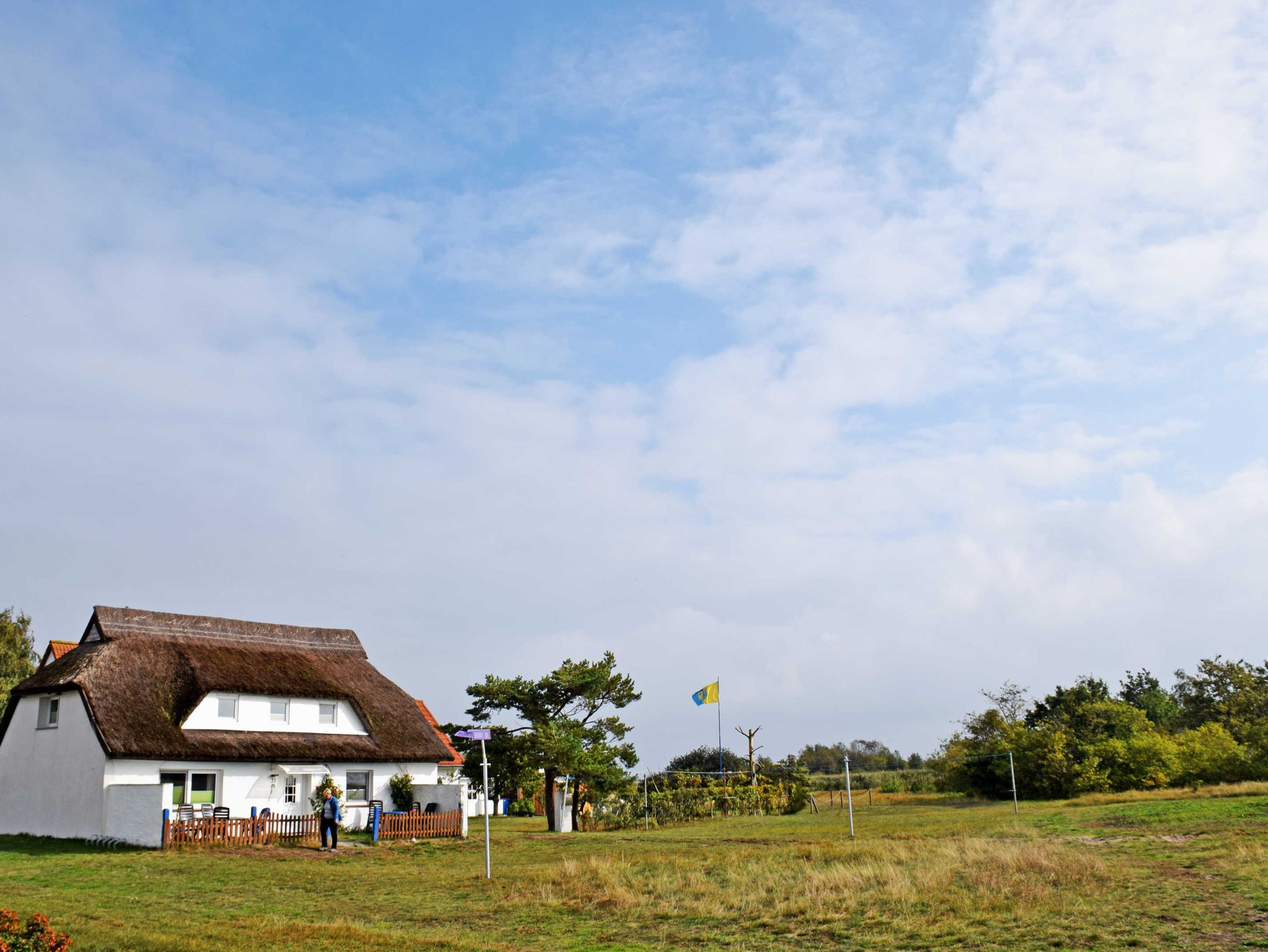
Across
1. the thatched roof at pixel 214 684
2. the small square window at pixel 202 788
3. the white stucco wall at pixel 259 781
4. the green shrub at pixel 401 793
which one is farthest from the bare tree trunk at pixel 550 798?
the small square window at pixel 202 788

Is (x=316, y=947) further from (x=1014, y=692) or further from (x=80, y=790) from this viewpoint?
(x=1014, y=692)

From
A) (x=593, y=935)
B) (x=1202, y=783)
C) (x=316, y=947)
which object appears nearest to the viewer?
(x=316, y=947)

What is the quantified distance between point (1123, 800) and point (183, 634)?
37411 mm

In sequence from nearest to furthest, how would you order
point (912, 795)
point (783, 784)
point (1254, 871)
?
point (1254, 871)
point (783, 784)
point (912, 795)

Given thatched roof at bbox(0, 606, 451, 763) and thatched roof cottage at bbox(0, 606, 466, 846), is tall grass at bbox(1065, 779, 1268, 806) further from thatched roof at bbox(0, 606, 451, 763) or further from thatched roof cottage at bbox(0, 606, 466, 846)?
thatched roof at bbox(0, 606, 451, 763)

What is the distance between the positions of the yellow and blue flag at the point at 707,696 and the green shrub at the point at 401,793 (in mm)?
24288

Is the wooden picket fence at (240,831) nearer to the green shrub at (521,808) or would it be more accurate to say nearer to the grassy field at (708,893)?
the grassy field at (708,893)

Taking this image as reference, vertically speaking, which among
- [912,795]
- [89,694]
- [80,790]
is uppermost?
[89,694]

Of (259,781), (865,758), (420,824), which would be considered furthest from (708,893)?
(865,758)

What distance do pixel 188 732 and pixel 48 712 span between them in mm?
5231

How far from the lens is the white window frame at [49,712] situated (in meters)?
33.8

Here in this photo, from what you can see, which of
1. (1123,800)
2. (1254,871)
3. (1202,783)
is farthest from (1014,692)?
(1254,871)

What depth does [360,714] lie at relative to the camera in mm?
38250

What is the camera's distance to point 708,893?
1822cm
